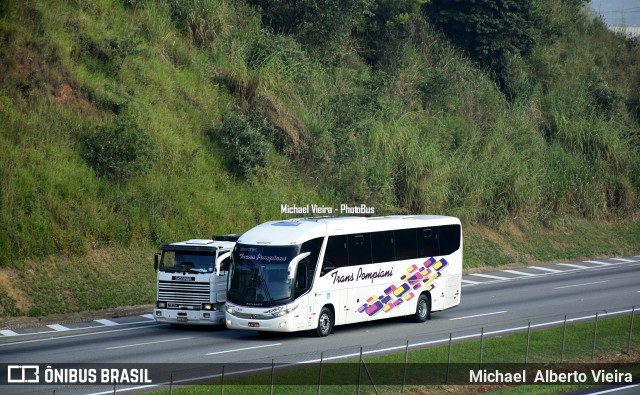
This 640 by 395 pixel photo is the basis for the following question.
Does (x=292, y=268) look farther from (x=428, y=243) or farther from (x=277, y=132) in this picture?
(x=277, y=132)

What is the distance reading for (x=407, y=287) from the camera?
102 feet

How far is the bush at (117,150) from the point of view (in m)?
38.7

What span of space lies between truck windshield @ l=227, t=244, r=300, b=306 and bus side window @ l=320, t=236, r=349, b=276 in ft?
4.03

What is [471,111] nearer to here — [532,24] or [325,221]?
[532,24]

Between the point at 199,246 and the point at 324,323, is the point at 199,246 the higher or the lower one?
the higher one

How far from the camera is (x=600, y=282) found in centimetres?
4288

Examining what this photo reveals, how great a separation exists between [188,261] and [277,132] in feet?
59.4

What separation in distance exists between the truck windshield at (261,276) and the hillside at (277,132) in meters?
8.18

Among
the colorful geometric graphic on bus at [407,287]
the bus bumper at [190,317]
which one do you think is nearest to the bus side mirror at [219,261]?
the bus bumper at [190,317]

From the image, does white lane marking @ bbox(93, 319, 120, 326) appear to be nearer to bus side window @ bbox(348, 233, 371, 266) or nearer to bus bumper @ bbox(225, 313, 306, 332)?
bus bumper @ bbox(225, 313, 306, 332)

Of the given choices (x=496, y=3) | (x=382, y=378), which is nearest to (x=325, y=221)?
(x=382, y=378)

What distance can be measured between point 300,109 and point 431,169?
741 centimetres

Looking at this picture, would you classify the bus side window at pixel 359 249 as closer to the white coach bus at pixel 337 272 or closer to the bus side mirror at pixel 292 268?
the white coach bus at pixel 337 272

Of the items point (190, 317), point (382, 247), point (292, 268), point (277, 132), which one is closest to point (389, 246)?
point (382, 247)
